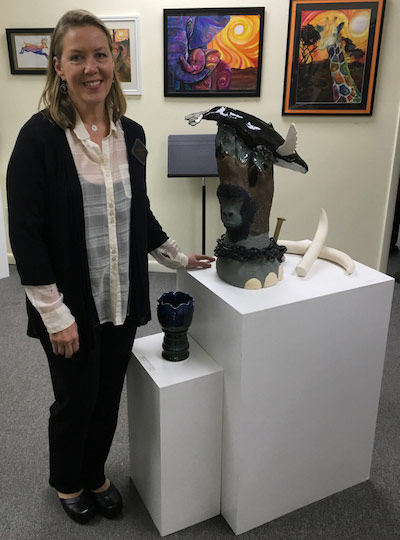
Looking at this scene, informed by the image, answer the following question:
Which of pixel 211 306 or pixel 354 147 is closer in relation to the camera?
pixel 211 306

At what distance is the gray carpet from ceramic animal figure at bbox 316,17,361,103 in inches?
76.6

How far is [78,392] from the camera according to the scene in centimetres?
149

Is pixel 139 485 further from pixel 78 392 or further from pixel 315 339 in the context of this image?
pixel 315 339

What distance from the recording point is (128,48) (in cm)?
346

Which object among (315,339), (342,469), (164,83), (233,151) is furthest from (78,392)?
(164,83)

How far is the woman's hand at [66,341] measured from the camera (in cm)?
136

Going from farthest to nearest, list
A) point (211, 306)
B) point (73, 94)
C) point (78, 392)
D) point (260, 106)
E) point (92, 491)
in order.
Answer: point (260, 106)
point (92, 491)
point (211, 306)
point (78, 392)
point (73, 94)

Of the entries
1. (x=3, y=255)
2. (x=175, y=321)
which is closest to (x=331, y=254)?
(x=175, y=321)

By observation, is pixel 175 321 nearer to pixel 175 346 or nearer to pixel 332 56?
pixel 175 346

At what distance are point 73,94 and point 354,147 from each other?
2647 millimetres

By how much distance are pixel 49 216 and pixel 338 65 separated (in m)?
2.72

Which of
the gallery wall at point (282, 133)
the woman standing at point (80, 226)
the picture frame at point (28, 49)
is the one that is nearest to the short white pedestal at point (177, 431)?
the woman standing at point (80, 226)

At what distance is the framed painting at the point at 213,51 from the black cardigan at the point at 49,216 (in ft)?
7.43

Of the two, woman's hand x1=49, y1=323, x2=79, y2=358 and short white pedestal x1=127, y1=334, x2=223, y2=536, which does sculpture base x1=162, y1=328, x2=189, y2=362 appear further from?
woman's hand x1=49, y1=323, x2=79, y2=358
